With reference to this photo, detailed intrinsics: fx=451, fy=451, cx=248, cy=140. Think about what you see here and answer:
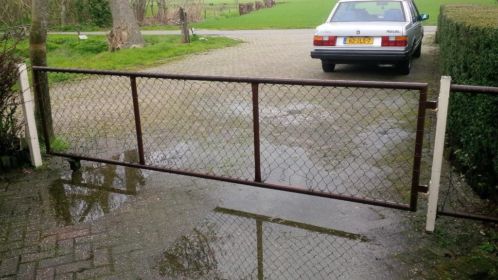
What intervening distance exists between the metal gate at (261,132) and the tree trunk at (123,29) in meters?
7.19

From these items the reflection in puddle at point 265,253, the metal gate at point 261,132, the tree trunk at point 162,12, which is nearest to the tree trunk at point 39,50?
the metal gate at point 261,132

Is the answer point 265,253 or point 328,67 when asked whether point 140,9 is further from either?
point 265,253

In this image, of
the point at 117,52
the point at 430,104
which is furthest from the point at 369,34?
the point at 117,52

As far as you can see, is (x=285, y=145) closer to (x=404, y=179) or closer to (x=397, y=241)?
(x=404, y=179)

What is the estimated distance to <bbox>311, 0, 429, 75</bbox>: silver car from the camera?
28.8 ft

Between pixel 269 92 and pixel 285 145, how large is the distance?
10.7 feet

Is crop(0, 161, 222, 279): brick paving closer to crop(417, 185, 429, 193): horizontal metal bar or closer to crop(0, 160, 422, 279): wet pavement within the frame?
crop(0, 160, 422, 279): wet pavement

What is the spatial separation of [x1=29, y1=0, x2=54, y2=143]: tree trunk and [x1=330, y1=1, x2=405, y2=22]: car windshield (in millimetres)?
Answer: 6292

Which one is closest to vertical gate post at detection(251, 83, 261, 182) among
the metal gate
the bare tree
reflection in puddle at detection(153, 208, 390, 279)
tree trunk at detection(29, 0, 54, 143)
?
the metal gate

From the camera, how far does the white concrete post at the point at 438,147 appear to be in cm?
328

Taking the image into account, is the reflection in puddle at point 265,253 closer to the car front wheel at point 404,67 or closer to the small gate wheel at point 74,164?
the small gate wheel at point 74,164

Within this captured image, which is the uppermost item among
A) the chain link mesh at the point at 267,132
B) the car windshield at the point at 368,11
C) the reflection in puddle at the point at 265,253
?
the car windshield at the point at 368,11

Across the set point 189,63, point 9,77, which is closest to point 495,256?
point 9,77

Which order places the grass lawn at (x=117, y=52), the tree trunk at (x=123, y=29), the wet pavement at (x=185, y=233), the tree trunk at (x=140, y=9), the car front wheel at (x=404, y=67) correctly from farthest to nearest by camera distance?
the tree trunk at (x=140, y=9)
the tree trunk at (x=123, y=29)
the grass lawn at (x=117, y=52)
the car front wheel at (x=404, y=67)
the wet pavement at (x=185, y=233)
